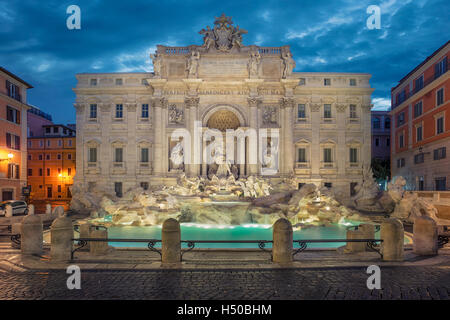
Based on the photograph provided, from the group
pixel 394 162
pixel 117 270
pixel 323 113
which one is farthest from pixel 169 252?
pixel 394 162

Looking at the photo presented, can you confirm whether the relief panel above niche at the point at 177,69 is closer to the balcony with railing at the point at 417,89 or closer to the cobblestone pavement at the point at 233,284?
the balcony with railing at the point at 417,89

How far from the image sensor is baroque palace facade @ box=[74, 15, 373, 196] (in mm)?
31016

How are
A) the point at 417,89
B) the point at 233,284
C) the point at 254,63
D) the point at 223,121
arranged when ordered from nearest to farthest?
the point at 233,284 → the point at 254,63 → the point at 417,89 → the point at 223,121

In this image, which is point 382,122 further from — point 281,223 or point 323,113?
point 281,223

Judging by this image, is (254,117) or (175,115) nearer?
(254,117)

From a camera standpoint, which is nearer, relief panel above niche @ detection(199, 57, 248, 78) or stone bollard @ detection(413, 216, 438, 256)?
stone bollard @ detection(413, 216, 438, 256)

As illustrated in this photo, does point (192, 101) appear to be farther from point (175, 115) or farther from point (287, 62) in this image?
point (287, 62)

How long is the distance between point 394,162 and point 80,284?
39.8 m

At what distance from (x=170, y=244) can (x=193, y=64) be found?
25673 millimetres

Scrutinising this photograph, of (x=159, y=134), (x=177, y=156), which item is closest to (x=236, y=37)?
(x=159, y=134)

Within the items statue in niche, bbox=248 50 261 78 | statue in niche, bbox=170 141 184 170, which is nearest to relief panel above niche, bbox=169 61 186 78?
statue in niche, bbox=248 50 261 78

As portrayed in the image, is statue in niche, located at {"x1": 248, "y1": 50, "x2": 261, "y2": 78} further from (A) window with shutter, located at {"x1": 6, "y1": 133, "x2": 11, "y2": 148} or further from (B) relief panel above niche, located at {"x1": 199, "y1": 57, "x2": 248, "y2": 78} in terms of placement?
(A) window with shutter, located at {"x1": 6, "y1": 133, "x2": 11, "y2": 148}

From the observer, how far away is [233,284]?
6.66 metres

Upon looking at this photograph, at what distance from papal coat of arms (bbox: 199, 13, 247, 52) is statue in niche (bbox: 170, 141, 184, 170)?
436 inches
